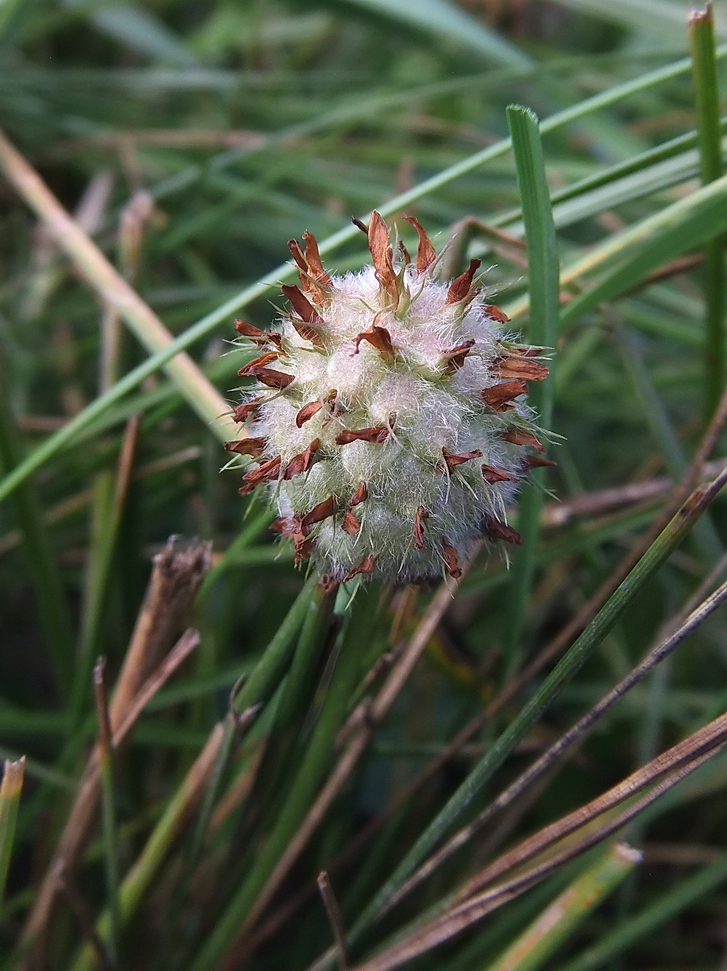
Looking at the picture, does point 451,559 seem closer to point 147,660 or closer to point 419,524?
point 419,524

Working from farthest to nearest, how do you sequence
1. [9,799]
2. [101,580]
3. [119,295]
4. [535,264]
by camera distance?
[119,295] < [101,580] < [535,264] < [9,799]

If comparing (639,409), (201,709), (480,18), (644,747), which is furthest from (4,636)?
(480,18)

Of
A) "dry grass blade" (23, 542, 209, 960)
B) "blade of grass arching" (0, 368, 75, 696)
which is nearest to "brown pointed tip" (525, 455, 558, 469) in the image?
"dry grass blade" (23, 542, 209, 960)

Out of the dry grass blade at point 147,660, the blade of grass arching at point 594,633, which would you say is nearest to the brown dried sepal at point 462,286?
the blade of grass arching at point 594,633

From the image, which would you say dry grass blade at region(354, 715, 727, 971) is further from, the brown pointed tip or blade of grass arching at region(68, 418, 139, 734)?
blade of grass arching at region(68, 418, 139, 734)

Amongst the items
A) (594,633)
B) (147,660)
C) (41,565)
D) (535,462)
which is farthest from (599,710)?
(41,565)

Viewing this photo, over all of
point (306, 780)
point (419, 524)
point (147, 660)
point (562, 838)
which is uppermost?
point (419, 524)
